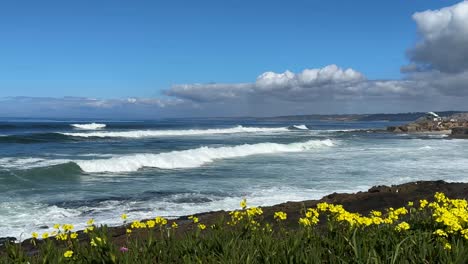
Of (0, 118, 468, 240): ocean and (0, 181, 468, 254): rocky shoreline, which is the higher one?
(0, 181, 468, 254): rocky shoreline

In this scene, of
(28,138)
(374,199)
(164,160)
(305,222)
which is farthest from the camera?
(28,138)

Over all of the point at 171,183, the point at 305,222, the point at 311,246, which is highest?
the point at 305,222

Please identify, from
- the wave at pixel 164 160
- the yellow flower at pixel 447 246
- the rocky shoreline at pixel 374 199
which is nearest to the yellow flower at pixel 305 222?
the yellow flower at pixel 447 246

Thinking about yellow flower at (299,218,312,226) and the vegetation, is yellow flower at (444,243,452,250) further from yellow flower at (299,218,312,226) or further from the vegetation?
yellow flower at (299,218,312,226)

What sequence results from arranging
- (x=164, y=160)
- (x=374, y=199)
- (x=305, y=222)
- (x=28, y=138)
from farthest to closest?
(x=28, y=138)
(x=164, y=160)
(x=374, y=199)
(x=305, y=222)

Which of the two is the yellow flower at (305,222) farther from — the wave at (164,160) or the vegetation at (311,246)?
the wave at (164,160)

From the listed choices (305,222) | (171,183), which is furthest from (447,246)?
(171,183)

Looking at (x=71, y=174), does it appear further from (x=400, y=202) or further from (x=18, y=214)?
(x=400, y=202)

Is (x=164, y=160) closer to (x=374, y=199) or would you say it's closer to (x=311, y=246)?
(x=374, y=199)

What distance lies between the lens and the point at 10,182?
55.7ft

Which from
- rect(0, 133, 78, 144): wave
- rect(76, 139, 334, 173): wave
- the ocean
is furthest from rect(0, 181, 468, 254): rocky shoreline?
rect(0, 133, 78, 144): wave

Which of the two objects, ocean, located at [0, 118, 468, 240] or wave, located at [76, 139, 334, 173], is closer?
ocean, located at [0, 118, 468, 240]

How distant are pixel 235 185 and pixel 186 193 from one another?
7.20ft

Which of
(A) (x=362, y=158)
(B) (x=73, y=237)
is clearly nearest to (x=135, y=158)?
(A) (x=362, y=158)
